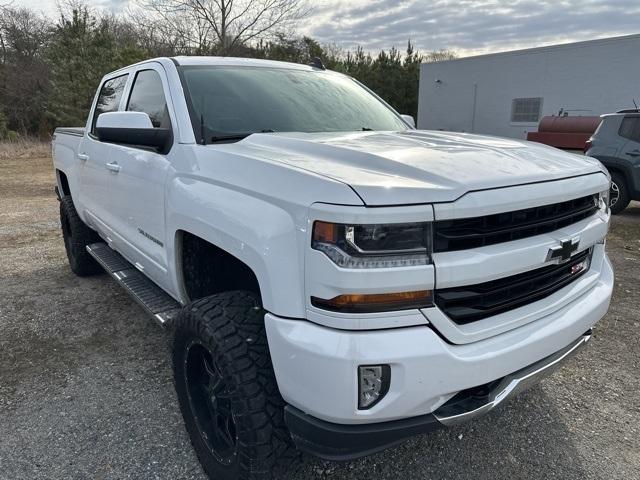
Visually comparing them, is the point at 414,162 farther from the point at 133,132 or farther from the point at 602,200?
the point at 133,132

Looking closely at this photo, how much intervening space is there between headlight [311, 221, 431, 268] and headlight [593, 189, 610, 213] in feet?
3.92

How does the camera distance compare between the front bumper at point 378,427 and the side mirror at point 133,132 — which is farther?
the side mirror at point 133,132

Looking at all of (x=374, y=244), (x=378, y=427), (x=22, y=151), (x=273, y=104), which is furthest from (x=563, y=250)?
(x=22, y=151)

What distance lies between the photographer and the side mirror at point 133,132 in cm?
259

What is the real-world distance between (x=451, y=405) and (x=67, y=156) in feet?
15.1

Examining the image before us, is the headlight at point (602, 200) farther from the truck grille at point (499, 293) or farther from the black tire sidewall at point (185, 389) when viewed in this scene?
the black tire sidewall at point (185, 389)

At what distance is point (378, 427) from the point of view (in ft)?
5.47

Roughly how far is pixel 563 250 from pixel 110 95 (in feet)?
12.7

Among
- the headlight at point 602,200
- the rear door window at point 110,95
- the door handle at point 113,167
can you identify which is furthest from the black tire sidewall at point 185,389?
the rear door window at point 110,95

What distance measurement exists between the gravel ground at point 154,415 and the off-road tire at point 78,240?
0.59 metres

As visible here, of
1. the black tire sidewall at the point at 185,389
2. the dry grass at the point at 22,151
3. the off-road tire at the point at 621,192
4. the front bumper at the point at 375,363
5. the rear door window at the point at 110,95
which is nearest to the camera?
the front bumper at the point at 375,363

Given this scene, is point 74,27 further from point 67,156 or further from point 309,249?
point 309,249

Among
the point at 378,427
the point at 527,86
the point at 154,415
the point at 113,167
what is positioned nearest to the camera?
the point at 378,427

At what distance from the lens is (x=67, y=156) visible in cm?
496
